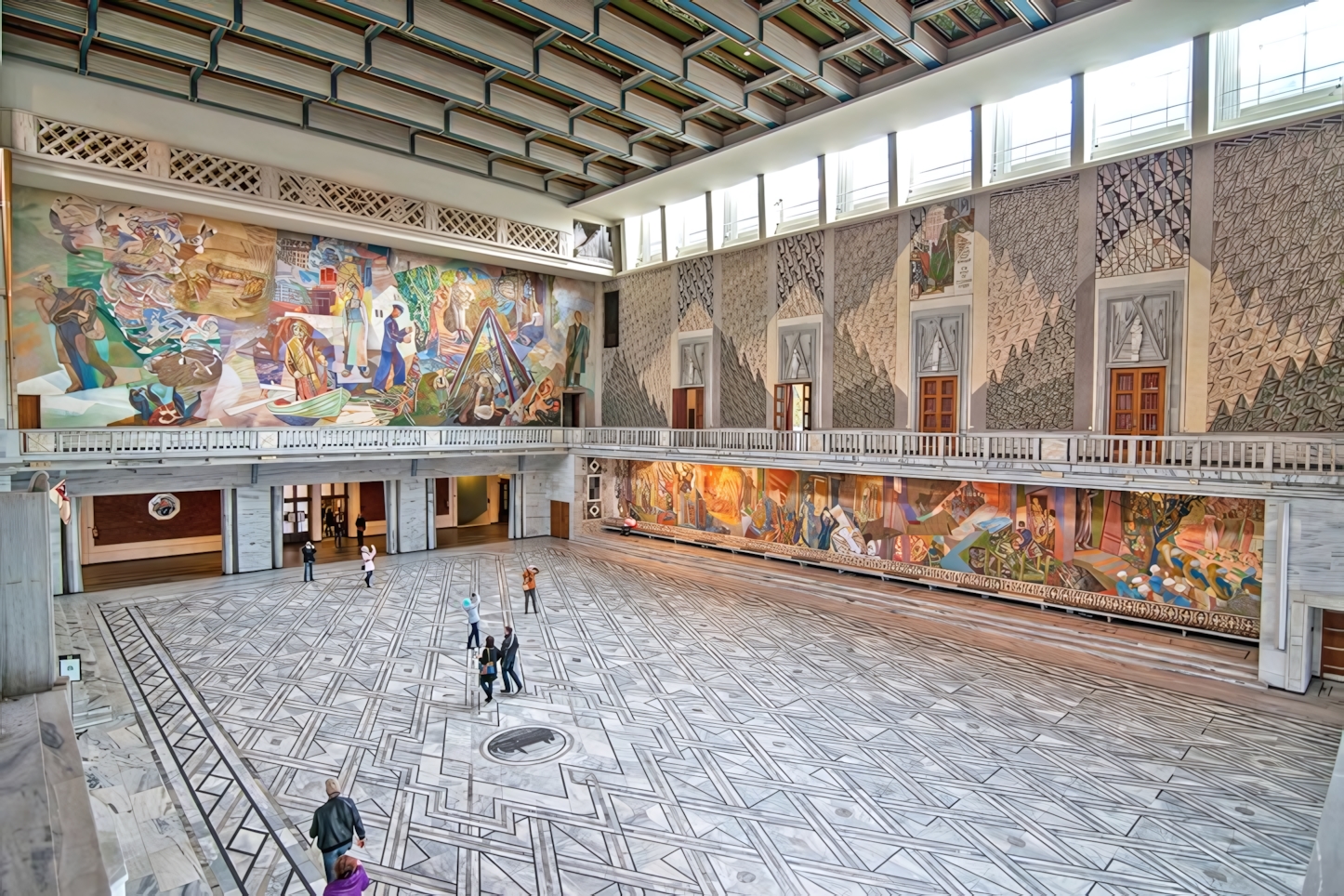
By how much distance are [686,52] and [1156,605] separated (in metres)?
A: 13.7

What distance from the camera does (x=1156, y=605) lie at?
12.5 metres

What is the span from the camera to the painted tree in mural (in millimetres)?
12227

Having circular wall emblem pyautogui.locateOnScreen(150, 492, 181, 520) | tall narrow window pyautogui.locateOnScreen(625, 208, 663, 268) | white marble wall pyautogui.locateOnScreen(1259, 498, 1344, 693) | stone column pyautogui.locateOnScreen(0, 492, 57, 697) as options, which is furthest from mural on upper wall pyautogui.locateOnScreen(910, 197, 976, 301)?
circular wall emblem pyautogui.locateOnScreen(150, 492, 181, 520)

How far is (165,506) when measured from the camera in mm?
19297

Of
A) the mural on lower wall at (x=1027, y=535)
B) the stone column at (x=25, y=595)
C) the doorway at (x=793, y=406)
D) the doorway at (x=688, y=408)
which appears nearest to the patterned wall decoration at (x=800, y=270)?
the doorway at (x=793, y=406)

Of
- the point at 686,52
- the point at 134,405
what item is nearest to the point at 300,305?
the point at 134,405

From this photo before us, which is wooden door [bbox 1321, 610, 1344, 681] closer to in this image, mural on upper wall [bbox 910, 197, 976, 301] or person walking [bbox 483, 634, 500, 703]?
mural on upper wall [bbox 910, 197, 976, 301]

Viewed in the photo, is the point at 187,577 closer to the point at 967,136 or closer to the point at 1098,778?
the point at 1098,778

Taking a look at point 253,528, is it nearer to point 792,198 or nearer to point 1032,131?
point 792,198

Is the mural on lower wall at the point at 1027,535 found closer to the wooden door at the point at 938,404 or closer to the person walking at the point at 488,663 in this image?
the wooden door at the point at 938,404

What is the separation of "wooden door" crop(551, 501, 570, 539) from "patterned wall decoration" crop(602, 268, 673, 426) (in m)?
3.24

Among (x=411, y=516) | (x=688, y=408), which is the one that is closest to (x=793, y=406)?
(x=688, y=408)

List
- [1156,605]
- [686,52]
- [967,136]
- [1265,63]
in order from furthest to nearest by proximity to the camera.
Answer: [967,136] < [686,52] < [1156,605] < [1265,63]

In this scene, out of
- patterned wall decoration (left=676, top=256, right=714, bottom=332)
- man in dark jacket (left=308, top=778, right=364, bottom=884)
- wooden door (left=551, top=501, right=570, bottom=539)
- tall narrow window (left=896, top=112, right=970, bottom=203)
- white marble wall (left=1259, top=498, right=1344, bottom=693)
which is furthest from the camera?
wooden door (left=551, top=501, right=570, bottom=539)
